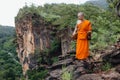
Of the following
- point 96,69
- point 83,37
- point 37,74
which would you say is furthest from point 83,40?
point 37,74

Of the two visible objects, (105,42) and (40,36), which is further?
(40,36)

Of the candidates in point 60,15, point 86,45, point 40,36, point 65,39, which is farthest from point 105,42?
point 40,36

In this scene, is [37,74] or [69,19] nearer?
[69,19]

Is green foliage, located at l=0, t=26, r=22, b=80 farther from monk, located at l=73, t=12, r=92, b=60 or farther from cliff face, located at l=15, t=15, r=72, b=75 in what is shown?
monk, located at l=73, t=12, r=92, b=60

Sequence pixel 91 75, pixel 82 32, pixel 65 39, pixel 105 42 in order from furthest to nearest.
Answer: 1. pixel 65 39
2. pixel 105 42
3. pixel 82 32
4. pixel 91 75

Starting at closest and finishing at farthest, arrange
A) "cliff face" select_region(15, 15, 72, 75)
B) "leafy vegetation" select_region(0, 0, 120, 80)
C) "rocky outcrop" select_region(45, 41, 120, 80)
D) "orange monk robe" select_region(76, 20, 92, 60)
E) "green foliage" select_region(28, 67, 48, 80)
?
1. "rocky outcrop" select_region(45, 41, 120, 80)
2. "orange monk robe" select_region(76, 20, 92, 60)
3. "leafy vegetation" select_region(0, 0, 120, 80)
4. "green foliage" select_region(28, 67, 48, 80)
5. "cliff face" select_region(15, 15, 72, 75)

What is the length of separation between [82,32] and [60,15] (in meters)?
17.2

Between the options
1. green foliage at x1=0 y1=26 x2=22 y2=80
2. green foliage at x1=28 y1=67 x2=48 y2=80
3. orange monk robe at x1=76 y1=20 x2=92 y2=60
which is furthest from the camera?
green foliage at x1=0 y1=26 x2=22 y2=80

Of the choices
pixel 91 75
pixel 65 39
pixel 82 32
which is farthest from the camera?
pixel 65 39

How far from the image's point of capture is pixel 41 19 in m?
28.8

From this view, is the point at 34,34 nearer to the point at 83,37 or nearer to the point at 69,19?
the point at 69,19

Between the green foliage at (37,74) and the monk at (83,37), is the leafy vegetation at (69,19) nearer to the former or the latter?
the green foliage at (37,74)

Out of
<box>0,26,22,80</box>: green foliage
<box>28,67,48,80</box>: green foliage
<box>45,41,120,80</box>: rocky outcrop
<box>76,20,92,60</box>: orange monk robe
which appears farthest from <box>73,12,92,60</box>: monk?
<box>0,26,22,80</box>: green foliage

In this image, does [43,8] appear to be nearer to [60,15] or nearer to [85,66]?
[60,15]
